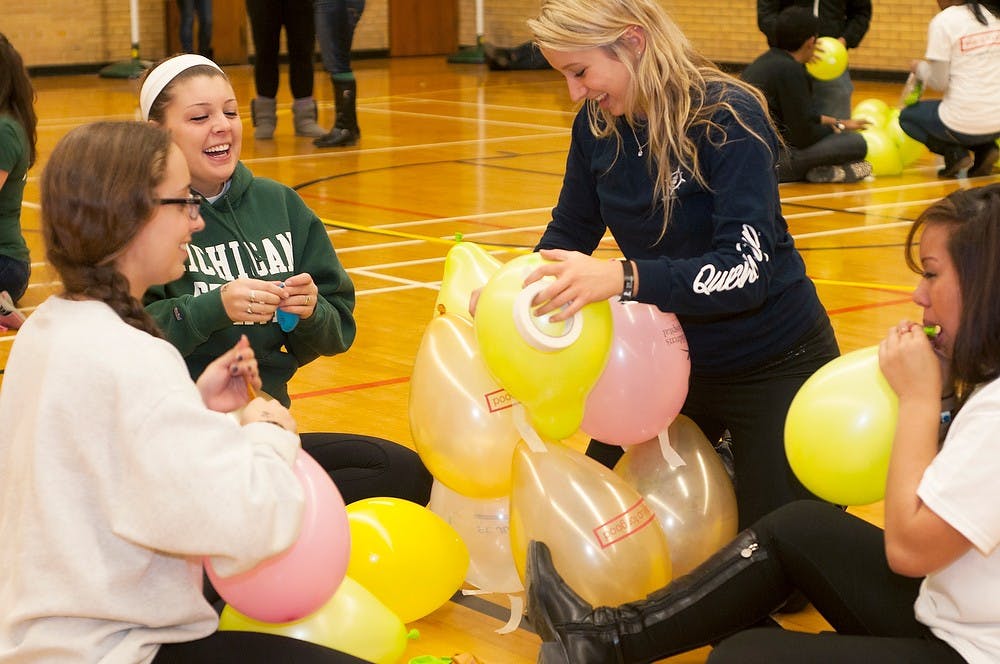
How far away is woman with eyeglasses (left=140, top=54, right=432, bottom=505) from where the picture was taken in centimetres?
253

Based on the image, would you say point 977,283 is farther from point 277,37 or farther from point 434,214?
point 277,37

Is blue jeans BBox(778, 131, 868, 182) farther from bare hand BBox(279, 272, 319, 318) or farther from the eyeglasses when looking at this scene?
the eyeglasses

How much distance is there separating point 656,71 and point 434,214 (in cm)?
415

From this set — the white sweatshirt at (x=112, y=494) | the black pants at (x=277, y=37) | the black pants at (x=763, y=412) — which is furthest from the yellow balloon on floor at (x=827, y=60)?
the white sweatshirt at (x=112, y=494)

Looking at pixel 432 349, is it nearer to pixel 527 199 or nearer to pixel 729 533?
pixel 729 533

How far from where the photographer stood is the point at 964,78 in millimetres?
7215

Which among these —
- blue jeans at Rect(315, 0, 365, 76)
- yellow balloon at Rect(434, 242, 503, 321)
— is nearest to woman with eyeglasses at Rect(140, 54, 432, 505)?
yellow balloon at Rect(434, 242, 503, 321)

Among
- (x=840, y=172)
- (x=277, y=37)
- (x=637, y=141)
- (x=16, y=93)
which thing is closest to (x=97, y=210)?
(x=637, y=141)

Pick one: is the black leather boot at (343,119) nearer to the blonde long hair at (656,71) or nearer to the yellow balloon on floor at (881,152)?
the yellow balloon on floor at (881,152)

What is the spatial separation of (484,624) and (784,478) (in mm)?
629

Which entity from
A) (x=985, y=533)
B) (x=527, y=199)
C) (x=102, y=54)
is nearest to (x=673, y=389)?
(x=985, y=533)

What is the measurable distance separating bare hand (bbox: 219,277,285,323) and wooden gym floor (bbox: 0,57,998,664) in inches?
14.1

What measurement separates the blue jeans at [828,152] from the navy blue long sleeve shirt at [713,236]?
4749 millimetres

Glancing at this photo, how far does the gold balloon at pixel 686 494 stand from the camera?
2.58m
